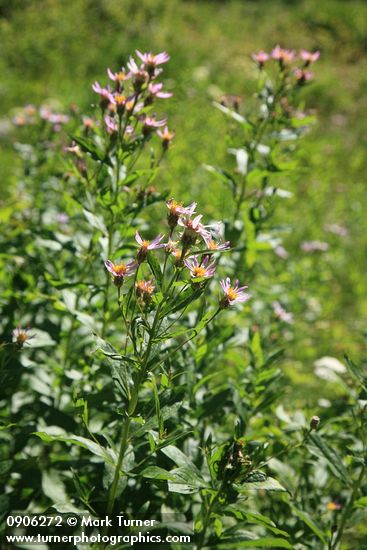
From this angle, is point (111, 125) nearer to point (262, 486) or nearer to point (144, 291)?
point (144, 291)

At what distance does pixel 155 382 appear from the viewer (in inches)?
49.8

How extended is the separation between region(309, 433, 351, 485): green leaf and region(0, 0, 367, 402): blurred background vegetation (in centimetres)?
99

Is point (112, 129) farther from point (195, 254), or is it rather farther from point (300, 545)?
point (300, 545)

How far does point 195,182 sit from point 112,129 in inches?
104

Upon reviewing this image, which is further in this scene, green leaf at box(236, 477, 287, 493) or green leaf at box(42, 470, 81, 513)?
green leaf at box(42, 470, 81, 513)

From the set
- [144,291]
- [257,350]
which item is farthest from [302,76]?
[144,291]

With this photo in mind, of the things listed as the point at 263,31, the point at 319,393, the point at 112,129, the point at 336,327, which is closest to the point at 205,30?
the point at 263,31

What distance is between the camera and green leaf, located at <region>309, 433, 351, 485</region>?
1673mm

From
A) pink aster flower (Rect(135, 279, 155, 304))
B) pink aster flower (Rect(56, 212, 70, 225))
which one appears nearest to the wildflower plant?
pink aster flower (Rect(135, 279, 155, 304))

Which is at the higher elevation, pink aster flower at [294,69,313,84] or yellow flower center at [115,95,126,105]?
pink aster flower at [294,69,313,84]

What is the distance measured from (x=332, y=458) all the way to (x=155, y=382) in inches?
30.3

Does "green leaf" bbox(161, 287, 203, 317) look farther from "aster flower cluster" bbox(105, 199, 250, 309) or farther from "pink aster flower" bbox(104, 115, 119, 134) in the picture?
"pink aster flower" bbox(104, 115, 119, 134)

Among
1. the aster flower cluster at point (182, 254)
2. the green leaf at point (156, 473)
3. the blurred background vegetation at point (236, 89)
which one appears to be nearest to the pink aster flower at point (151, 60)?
the blurred background vegetation at point (236, 89)

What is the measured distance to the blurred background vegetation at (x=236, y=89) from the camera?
13.2ft
